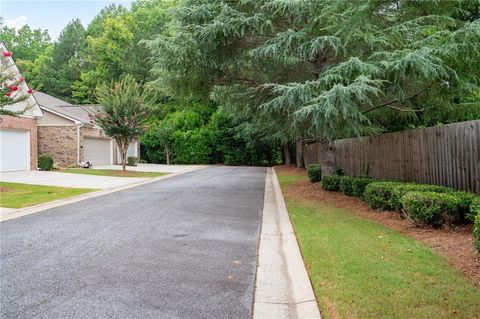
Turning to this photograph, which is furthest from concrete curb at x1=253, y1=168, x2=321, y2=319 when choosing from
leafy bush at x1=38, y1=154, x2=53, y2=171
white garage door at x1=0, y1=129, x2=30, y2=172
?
leafy bush at x1=38, y1=154, x2=53, y2=171

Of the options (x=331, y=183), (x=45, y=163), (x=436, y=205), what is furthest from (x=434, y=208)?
(x=45, y=163)

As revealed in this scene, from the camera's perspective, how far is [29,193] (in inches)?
453

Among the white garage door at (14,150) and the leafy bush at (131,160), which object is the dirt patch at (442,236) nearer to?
the white garage door at (14,150)

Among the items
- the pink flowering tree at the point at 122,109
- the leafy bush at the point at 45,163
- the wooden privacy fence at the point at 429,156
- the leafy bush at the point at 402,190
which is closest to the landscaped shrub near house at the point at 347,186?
the wooden privacy fence at the point at 429,156

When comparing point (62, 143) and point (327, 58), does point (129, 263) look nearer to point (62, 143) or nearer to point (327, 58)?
point (327, 58)

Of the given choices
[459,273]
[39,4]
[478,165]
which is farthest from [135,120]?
[459,273]

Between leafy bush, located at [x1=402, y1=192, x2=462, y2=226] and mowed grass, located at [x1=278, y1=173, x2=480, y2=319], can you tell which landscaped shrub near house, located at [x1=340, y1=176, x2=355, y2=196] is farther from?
leafy bush, located at [x1=402, y1=192, x2=462, y2=226]

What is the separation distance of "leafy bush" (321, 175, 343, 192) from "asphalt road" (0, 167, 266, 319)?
11.3 ft

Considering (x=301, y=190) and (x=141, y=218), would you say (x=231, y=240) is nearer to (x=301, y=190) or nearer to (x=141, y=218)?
(x=141, y=218)

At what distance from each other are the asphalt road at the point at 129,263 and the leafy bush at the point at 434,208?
8.19 feet

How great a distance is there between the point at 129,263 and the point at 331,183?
7622mm

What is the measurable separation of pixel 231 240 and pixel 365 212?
3294 mm

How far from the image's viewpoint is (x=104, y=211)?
8578mm

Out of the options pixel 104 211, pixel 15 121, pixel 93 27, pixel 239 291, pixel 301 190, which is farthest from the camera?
pixel 93 27
